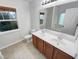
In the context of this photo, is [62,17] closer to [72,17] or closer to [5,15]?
[72,17]

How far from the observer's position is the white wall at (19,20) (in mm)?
2488

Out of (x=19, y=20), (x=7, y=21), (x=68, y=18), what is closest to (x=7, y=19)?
(x=7, y=21)

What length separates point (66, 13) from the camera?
1.59 metres

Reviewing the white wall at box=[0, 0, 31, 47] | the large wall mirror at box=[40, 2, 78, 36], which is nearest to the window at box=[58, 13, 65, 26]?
the large wall mirror at box=[40, 2, 78, 36]

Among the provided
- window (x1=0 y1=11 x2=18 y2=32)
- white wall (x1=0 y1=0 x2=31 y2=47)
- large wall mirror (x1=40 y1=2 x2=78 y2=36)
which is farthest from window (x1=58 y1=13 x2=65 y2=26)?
window (x1=0 y1=11 x2=18 y2=32)

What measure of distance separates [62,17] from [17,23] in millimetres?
2322

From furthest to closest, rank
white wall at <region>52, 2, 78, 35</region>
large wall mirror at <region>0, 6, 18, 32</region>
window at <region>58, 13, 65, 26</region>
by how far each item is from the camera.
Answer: large wall mirror at <region>0, 6, 18, 32</region> < window at <region>58, 13, 65, 26</region> < white wall at <region>52, 2, 78, 35</region>

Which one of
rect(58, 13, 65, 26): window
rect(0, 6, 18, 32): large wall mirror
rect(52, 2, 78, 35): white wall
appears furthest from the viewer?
rect(0, 6, 18, 32): large wall mirror

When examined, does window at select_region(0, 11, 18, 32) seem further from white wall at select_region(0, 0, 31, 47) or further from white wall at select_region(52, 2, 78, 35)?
white wall at select_region(52, 2, 78, 35)

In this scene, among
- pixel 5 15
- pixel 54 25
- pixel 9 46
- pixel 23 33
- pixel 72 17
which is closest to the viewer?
pixel 72 17

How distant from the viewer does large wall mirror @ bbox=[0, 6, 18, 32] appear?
2.45 meters

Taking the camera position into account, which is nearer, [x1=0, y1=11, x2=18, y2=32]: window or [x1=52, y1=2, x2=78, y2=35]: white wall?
[x1=52, y1=2, x2=78, y2=35]: white wall

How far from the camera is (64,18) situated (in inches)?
65.0

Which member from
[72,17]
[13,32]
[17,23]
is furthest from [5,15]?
[72,17]
